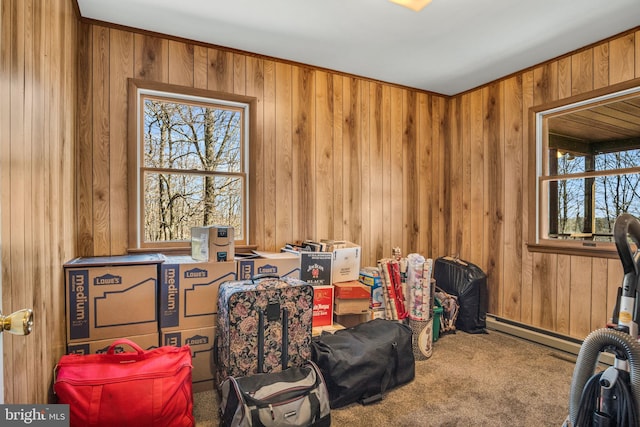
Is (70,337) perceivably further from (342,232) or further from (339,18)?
(339,18)

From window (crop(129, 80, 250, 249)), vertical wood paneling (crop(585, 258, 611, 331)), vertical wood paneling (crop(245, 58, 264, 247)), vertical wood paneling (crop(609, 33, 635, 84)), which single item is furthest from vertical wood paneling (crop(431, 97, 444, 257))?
window (crop(129, 80, 250, 249))

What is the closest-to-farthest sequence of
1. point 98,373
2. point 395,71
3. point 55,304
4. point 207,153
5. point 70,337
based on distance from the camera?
point 98,373, point 55,304, point 70,337, point 207,153, point 395,71

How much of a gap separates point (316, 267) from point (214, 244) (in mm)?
879

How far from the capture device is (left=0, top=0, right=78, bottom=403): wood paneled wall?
3.43ft

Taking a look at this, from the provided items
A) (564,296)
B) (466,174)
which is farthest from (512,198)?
(564,296)

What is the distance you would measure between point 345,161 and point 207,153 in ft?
4.37

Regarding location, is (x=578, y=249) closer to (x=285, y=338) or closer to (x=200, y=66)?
(x=285, y=338)

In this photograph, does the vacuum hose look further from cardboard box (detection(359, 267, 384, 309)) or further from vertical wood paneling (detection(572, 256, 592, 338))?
vertical wood paneling (detection(572, 256, 592, 338))

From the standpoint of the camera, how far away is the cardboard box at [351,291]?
2770 mm

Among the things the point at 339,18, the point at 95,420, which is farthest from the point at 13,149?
the point at 339,18

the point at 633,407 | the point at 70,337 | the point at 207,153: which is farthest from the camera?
the point at 207,153

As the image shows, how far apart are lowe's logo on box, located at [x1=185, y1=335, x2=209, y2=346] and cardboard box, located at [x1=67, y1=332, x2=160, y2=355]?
0.63 feet

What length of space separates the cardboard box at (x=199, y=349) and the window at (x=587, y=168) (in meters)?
3.01

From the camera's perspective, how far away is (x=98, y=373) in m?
1.62
